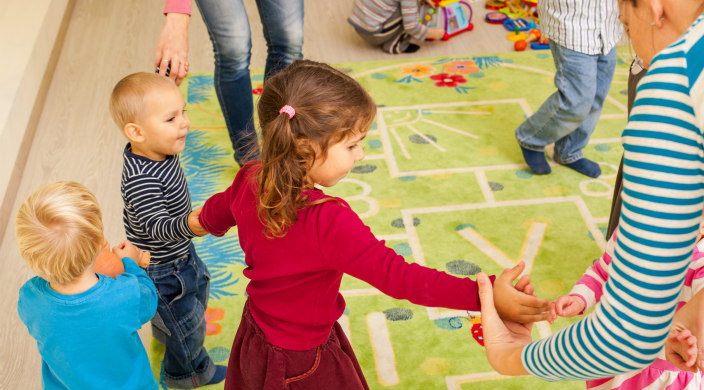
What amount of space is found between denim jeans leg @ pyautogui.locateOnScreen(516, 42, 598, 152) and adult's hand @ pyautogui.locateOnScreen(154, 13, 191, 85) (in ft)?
3.97

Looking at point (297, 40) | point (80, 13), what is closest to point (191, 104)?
point (297, 40)

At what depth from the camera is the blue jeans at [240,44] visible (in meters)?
2.22

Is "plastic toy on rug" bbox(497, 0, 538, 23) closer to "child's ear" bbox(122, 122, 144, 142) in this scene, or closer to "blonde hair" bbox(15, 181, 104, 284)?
"child's ear" bbox(122, 122, 144, 142)

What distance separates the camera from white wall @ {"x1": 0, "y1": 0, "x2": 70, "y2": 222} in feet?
8.73

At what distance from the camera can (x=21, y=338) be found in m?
1.97

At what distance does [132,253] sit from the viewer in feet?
4.66

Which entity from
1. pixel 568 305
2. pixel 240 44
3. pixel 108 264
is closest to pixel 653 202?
pixel 568 305

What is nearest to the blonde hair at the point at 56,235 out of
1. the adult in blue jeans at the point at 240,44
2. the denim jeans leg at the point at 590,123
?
the adult in blue jeans at the point at 240,44

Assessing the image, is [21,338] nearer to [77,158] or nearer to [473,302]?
[77,158]

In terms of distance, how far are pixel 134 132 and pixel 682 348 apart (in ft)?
3.77

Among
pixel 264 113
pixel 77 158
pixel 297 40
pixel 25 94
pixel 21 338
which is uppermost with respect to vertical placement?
pixel 264 113

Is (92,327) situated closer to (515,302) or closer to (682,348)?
(515,302)

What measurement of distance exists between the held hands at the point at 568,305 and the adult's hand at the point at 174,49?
1092 millimetres

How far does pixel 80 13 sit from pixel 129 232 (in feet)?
8.72
